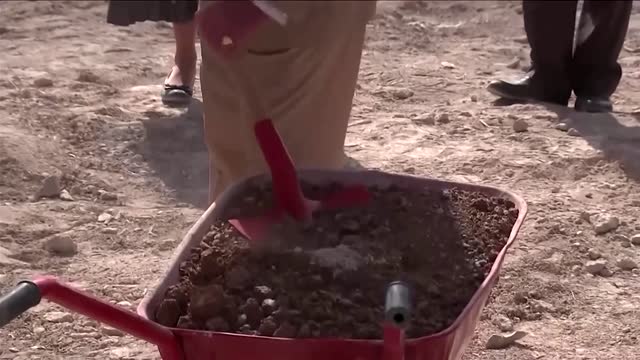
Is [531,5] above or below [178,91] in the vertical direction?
above

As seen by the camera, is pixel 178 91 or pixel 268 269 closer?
pixel 268 269

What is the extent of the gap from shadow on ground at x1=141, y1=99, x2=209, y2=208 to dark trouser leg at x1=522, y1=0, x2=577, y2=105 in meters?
1.06

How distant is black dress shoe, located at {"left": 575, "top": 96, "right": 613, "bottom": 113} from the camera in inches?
126

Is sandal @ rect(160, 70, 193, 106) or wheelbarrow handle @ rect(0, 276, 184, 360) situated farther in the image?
sandal @ rect(160, 70, 193, 106)

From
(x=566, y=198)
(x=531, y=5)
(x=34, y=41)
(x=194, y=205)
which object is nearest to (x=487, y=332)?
(x=566, y=198)

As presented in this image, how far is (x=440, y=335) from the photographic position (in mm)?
1210

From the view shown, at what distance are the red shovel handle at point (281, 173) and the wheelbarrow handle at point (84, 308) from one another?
386mm

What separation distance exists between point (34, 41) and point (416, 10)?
159cm

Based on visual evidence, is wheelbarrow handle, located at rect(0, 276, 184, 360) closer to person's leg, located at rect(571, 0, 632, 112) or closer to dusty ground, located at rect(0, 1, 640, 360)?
→ dusty ground, located at rect(0, 1, 640, 360)

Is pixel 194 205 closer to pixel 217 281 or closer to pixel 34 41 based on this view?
pixel 217 281

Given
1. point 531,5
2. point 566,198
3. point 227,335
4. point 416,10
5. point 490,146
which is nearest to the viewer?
point 227,335

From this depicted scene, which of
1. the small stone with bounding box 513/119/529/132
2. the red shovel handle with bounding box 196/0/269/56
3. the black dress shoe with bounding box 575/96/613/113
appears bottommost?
the small stone with bounding box 513/119/529/132

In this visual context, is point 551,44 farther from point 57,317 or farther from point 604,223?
point 57,317

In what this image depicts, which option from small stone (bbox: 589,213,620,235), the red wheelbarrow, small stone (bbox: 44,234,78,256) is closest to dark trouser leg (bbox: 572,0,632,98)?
small stone (bbox: 589,213,620,235)
